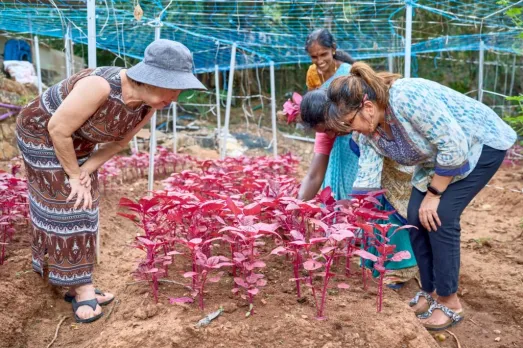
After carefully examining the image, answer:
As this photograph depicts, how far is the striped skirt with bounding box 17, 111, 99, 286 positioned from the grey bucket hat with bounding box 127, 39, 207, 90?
649 mm

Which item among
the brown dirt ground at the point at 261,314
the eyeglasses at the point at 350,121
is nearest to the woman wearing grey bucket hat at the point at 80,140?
the brown dirt ground at the point at 261,314

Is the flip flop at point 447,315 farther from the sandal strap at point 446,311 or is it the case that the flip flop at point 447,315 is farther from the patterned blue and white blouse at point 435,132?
the patterned blue and white blouse at point 435,132

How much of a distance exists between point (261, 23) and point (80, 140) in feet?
12.5

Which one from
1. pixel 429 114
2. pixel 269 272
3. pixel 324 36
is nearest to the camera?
pixel 429 114

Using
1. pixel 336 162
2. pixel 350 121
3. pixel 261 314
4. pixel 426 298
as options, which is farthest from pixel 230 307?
pixel 336 162

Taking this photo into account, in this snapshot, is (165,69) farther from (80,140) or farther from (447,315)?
(447,315)

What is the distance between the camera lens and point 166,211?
7.21 feet

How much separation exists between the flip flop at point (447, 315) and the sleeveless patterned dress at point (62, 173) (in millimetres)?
1729

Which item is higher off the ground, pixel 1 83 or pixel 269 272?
pixel 1 83

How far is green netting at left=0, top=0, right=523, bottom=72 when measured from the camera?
4.75m

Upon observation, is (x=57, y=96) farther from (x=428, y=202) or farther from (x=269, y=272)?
(x=428, y=202)

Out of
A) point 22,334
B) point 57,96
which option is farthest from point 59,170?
point 22,334

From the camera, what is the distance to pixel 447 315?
244 centimetres

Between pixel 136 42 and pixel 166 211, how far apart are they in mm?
5405
